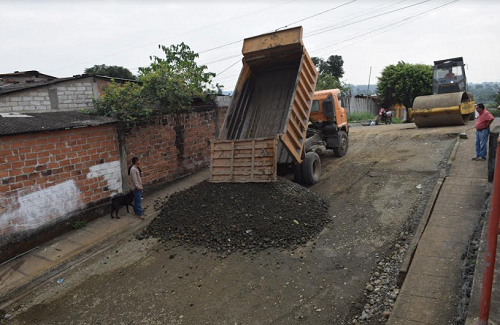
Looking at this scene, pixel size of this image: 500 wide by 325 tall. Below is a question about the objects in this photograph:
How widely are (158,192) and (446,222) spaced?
6.92m

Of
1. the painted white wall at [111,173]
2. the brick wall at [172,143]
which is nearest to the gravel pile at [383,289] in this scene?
the painted white wall at [111,173]

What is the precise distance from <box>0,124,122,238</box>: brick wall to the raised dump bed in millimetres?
2642

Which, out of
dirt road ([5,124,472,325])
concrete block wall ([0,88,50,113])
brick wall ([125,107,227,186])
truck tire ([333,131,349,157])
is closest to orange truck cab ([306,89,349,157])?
truck tire ([333,131,349,157])

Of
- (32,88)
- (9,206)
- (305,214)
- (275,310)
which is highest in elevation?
(32,88)

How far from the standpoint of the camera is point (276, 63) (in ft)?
29.8

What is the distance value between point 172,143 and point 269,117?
301 cm

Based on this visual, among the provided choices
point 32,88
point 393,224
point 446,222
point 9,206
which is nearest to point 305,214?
point 393,224

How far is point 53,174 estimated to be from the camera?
6863 mm

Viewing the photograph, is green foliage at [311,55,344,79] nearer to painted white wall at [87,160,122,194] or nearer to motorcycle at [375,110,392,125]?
motorcycle at [375,110,392,125]

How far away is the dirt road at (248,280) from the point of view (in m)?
4.27

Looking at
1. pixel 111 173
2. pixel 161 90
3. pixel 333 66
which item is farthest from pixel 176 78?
pixel 333 66

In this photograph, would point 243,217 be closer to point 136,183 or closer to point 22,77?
point 136,183

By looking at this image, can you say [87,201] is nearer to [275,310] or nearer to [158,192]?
[158,192]

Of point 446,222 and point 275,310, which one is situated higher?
point 446,222
